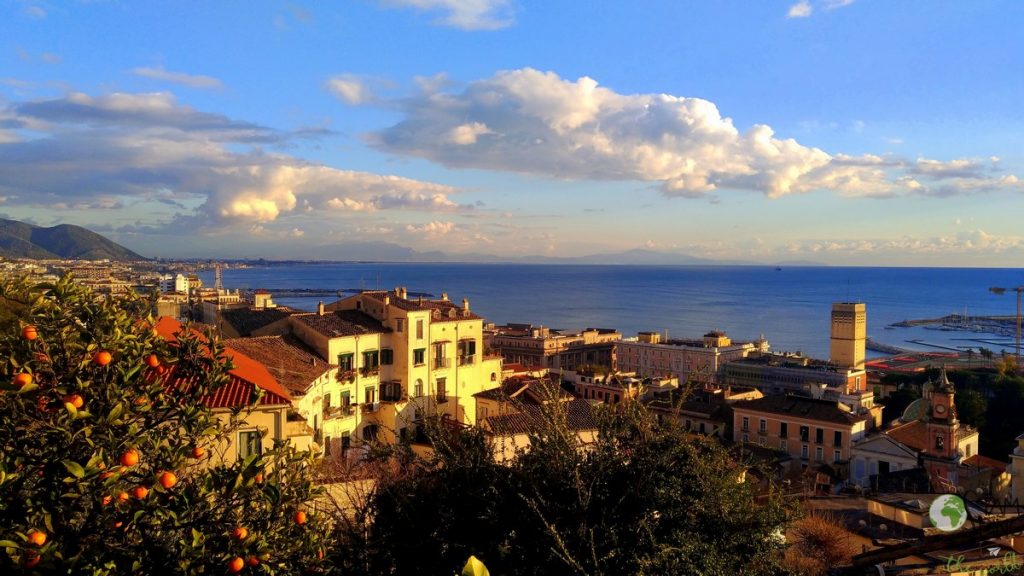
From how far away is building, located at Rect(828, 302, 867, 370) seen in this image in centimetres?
7512

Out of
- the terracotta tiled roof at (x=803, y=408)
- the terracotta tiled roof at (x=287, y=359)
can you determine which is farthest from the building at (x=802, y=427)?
the terracotta tiled roof at (x=287, y=359)

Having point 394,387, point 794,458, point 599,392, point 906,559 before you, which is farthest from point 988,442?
point 906,559

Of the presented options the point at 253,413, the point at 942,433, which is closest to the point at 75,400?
the point at 253,413

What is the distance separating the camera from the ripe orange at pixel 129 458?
428 cm

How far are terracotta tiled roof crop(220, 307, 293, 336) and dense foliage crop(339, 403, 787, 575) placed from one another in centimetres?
2070

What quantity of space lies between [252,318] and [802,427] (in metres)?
25.3

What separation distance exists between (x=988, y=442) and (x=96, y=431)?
43254 mm

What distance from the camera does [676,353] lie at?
75.5 m

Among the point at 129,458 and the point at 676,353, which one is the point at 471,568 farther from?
the point at 676,353

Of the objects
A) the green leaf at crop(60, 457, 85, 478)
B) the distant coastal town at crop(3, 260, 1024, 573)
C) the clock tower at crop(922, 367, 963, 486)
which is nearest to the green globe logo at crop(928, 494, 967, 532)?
the distant coastal town at crop(3, 260, 1024, 573)

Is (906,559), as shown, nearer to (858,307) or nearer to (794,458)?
(794,458)

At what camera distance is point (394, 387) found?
2569 centimetres

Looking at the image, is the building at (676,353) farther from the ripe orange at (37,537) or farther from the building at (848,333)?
the ripe orange at (37,537)

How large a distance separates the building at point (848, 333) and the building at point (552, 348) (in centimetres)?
2432
